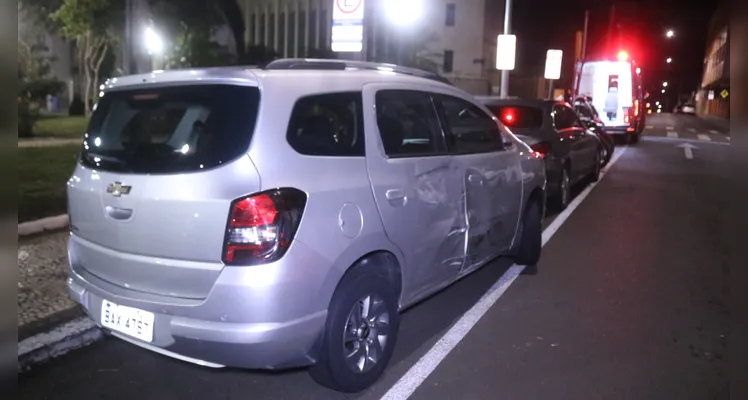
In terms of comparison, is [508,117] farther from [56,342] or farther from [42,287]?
[56,342]

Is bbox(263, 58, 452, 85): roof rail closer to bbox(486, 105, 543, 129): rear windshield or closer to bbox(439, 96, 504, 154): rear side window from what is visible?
bbox(439, 96, 504, 154): rear side window

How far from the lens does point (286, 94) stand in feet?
12.1

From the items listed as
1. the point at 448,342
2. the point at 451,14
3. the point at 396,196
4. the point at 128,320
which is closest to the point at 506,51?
the point at 448,342

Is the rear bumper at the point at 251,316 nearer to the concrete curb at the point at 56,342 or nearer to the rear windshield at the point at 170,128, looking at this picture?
the rear windshield at the point at 170,128

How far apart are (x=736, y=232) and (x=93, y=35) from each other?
2811 cm

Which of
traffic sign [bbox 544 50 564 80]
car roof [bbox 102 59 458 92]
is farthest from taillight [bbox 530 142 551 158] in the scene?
traffic sign [bbox 544 50 564 80]

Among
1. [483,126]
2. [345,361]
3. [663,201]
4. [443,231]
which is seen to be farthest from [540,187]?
[663,201]

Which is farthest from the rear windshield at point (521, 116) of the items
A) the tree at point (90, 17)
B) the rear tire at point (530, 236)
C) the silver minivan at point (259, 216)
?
the tree at point (90, 17)

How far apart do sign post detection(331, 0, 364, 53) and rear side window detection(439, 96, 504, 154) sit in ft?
18.9

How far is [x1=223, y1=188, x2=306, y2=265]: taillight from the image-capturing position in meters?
3.42

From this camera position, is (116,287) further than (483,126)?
No

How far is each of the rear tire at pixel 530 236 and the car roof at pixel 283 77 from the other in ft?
8.42

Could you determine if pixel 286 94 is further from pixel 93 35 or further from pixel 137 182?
pixel 93 35

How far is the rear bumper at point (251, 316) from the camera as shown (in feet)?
11.2
